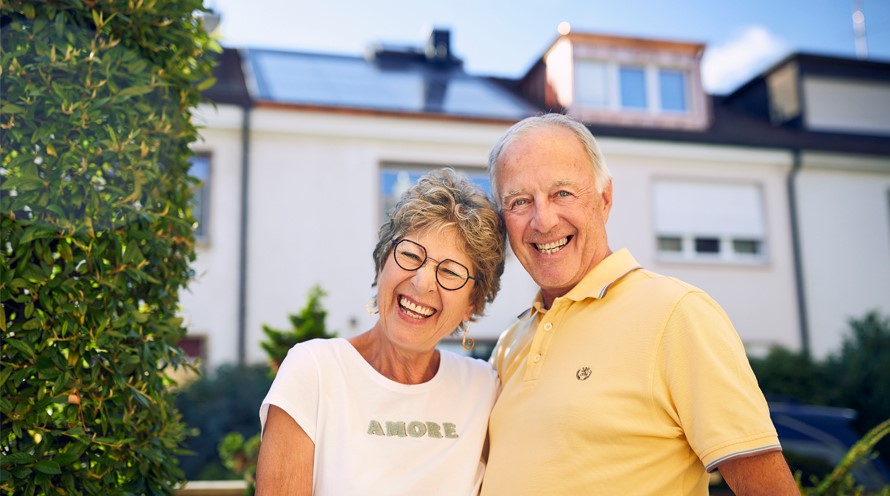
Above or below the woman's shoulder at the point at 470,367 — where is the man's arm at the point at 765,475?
below

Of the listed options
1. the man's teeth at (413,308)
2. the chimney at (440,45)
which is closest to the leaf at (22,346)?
the man's teeth at (413,308)

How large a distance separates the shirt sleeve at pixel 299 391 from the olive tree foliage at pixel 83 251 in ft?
1.43

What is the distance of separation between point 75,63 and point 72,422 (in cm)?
106

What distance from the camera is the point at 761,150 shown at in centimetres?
1555

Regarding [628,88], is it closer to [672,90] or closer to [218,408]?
[672,90]

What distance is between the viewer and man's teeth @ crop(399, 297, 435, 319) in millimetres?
2592

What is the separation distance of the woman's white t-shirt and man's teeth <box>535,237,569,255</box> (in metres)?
0.56

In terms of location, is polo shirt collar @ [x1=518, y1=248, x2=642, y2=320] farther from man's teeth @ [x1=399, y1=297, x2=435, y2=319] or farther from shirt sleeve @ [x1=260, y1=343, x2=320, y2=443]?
shirt sleeve @ [x1=260, y1=343, x2=320, y2=443]

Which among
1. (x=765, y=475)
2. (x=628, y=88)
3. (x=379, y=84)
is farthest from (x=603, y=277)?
(x=628, y=88)

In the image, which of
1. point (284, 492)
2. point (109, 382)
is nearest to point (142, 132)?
point (109, 382)

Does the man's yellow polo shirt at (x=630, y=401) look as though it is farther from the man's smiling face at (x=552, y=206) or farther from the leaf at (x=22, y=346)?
the leaf at (x=22, y=346)

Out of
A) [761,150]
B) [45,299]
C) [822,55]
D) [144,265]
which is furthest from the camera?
[822,55]

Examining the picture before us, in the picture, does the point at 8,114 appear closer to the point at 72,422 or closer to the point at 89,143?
the point at 89,143

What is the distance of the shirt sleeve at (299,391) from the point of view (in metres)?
2.32
